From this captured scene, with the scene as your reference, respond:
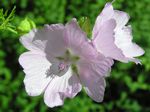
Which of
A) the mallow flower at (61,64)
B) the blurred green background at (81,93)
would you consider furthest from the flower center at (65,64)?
the blurred green background at (81,93)

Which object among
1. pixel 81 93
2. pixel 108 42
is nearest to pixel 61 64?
pixel 108 42

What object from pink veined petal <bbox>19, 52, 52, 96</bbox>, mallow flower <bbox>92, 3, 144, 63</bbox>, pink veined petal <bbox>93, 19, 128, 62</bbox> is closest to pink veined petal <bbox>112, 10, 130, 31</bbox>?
mallow flower <bbox>92, 3, 144, 63</bbox>

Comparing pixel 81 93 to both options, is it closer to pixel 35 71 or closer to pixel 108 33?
pixel 35 71

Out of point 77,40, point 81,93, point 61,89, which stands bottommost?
point 81,93

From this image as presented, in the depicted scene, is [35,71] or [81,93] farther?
[81,93]

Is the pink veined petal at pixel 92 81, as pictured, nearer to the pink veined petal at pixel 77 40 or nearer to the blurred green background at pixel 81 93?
the pink veined petal at pixel 77 40

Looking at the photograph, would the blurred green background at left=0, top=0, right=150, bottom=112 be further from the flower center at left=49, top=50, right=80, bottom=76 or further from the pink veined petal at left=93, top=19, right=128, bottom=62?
the pink veined petal at left=93, top=19, right=128, bottom=62

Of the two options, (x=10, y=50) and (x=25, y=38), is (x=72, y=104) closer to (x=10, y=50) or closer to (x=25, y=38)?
(x=10, y=50)
